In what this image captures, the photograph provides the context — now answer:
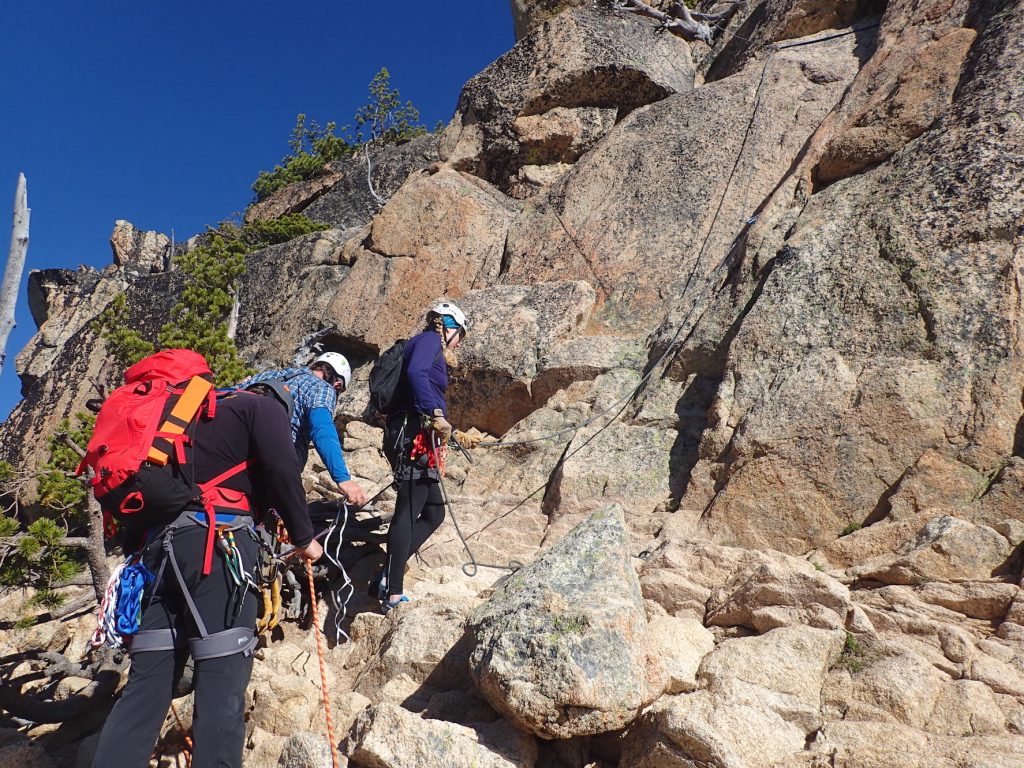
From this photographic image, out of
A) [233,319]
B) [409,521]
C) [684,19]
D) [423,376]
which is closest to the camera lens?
[409,521]

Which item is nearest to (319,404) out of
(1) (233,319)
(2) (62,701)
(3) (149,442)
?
(3) (149,442)

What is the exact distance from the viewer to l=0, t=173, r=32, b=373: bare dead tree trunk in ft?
15.1

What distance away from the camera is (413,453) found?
5824mm

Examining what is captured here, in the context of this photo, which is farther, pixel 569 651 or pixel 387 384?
pixel 387 384

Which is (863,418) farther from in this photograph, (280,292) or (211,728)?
(280,292)

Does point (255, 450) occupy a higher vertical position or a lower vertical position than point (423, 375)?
lower

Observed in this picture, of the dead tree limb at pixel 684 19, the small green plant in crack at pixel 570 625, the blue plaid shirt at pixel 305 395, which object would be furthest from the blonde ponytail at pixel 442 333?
the dead tree limb at pixel 684 19

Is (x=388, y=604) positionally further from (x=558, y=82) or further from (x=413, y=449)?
(x=558, y=82)

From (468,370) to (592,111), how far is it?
20.9 feet

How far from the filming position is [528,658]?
364 cm

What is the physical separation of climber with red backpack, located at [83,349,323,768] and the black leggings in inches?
82.6

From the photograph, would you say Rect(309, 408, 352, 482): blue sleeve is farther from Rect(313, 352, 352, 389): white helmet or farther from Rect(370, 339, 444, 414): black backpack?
Rect(370, 339, 444, 414): black backpack

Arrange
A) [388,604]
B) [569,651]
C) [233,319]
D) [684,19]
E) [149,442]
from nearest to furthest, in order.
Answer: [149,442]
[569,651]
[388,604]
[233,319]
[684,19]

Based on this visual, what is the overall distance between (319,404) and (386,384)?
105cm
